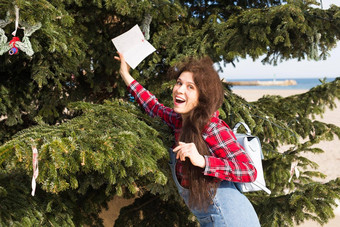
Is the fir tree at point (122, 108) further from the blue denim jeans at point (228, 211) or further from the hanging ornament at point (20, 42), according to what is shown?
the blue denim jeans at point (228, 211)

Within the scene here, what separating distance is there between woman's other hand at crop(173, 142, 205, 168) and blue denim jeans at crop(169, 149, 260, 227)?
26 cm

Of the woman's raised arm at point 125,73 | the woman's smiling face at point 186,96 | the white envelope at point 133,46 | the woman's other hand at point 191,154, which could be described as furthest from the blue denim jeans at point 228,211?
the white envelope at point 133,46

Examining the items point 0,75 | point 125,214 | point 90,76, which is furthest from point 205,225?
point 0,75

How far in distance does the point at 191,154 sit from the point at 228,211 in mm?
395

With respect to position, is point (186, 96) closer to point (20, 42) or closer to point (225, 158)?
point (225, 158)

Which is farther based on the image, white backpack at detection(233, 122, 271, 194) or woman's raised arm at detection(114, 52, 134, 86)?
woman's raised arm at detection(114, 52, 134, 86)

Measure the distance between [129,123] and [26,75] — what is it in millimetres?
1405

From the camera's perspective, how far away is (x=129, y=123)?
211 centimetres

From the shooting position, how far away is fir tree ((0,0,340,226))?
5.87 ft

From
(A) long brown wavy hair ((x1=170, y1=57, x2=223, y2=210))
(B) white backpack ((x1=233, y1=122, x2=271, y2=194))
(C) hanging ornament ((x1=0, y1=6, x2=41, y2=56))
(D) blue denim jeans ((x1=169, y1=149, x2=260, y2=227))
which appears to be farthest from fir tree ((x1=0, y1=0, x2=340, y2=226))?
(B) white backpack ((x1=233, y1=122, x2=271, y2=194))

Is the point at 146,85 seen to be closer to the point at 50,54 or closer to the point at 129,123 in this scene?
the point at 50,54

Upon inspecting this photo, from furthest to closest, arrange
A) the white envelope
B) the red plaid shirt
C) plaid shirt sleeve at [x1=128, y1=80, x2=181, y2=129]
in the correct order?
the white envelope
plaid shirt sleeve at [x1=128, y1=80, x2=181, y2=129]
the red plaid shirt

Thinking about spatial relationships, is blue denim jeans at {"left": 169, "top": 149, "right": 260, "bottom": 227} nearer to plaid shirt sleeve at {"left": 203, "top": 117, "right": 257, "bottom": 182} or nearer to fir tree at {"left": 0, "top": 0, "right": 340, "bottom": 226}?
plaid shirt sleeve at {"left": 203, "top": 117, "right": 257, "bottom": 182}

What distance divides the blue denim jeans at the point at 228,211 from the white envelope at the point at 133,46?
1.17 metres
